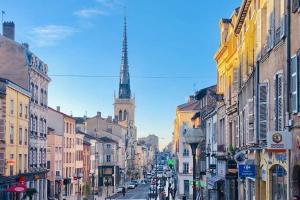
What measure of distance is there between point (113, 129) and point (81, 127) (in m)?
16.8

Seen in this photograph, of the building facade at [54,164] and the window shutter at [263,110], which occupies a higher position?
the window shutter at [263,110]

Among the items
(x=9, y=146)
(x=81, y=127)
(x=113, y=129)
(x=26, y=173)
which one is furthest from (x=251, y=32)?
(x=113, y=129)

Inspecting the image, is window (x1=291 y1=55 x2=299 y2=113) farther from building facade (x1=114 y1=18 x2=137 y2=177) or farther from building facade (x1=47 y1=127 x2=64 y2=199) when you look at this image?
building facade (x1=114 y1=18 x2=137 y2=177)

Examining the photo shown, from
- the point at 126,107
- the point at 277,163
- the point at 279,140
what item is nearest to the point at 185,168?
the point at 277,163

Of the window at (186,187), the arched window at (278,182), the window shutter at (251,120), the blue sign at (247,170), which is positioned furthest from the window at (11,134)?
the arched window at (278,182)

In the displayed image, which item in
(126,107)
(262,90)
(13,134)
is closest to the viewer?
(262,90)

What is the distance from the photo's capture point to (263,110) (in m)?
21.2

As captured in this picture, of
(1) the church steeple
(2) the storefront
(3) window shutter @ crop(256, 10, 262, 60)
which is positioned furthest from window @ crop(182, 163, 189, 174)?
(1) the church steeple

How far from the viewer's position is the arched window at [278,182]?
58.4 feet

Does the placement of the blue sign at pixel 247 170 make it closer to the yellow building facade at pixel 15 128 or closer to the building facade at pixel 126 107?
the yellow building facade at pixel 15 128

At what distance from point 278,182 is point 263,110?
3.10m

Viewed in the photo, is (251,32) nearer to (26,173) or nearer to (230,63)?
(230,63)

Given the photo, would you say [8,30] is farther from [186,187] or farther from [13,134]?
[186,187]

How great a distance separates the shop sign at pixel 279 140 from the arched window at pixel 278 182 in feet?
7.63
